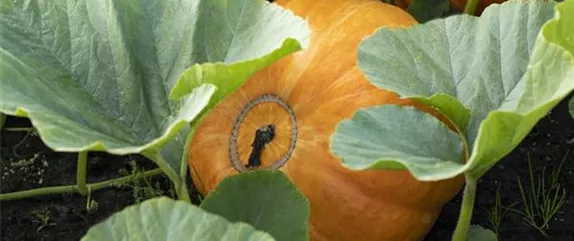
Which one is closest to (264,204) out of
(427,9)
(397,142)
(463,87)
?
(397,142)

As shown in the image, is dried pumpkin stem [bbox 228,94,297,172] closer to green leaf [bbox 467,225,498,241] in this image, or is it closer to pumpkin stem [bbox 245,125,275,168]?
pumpkin stem [bbox 245,125,275,168]

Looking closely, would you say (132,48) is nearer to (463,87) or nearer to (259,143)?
(259,143)

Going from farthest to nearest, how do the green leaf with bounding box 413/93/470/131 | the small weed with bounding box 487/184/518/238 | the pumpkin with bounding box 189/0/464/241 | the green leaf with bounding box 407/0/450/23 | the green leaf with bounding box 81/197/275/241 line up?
the green leaf with bounding box 407/0/450/23 → the small weed with bounding box 487/184/518/238 → the pumpkin with bounding box 189/0/464/241 → the green leaf with bounding box 413/93/470/131 → the green leaf with bounding box 81/197/275/241

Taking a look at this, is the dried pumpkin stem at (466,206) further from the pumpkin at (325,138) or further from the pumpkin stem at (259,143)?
the pumpkin stem at (259,143)

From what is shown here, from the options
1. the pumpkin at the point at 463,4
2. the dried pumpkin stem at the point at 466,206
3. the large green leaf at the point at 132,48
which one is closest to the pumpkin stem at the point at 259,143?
the large green leaf at the point at 132,48

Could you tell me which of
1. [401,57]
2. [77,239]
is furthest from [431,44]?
[77,239]

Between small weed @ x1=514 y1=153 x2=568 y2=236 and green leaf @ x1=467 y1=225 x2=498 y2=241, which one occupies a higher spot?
green leaf @ x1=467 y1=225 x2=498 y2=241

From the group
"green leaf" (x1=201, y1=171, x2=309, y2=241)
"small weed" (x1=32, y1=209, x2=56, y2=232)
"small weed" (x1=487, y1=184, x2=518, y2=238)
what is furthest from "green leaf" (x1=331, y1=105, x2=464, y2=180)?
"small weed" (x1=32, y1=209, x2=56, y2=232)
